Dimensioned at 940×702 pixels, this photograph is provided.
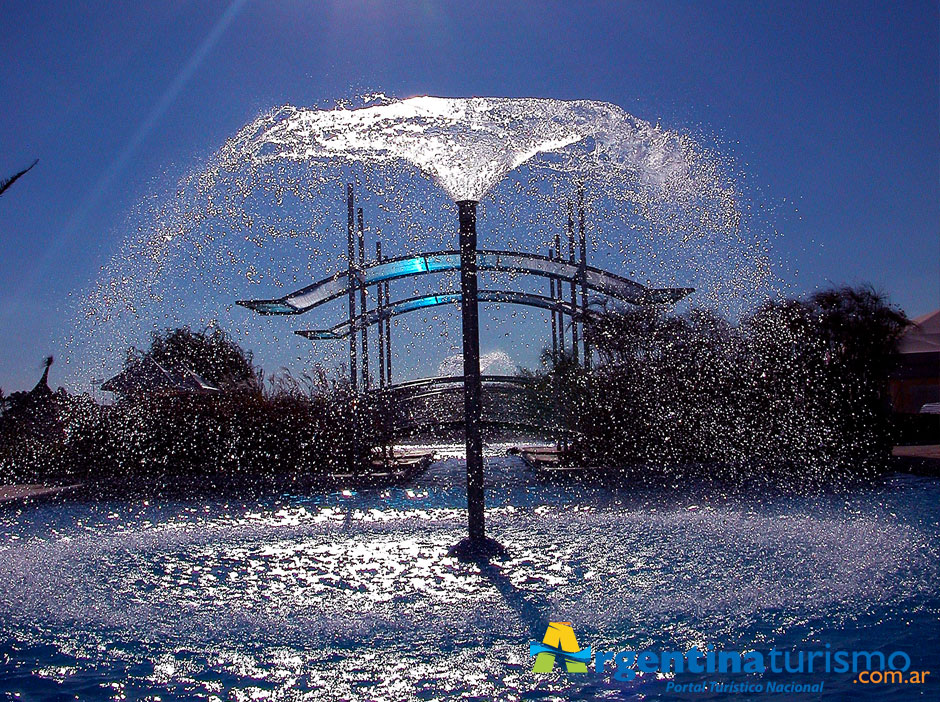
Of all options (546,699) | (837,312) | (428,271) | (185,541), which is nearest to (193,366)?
(428,271)

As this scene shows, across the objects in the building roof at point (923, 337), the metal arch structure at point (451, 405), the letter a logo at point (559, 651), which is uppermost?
the building roof at point (923, 337)

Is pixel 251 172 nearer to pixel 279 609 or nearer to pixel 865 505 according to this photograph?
pixel 279 609

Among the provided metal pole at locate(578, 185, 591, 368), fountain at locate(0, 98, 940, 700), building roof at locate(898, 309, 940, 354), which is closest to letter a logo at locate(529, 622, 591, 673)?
fountain at locate(0, 98, 940, 700)

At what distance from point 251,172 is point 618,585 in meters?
5.00

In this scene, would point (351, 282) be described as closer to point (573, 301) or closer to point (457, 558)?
point (573, 301)

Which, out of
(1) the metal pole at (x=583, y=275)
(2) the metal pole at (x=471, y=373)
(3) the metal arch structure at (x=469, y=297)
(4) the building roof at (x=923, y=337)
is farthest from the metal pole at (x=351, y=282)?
(4) the building roof at (x=923, y=337)

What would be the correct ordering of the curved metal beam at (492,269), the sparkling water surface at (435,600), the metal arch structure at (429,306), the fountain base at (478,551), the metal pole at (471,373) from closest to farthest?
the sparkling water surface at (435,600), the fountain base at (478,551), the metal pole at (471,373), the curved metal beam at (492,269), the metal arch structure at (429,306)

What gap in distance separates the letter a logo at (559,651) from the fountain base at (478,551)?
161 cm

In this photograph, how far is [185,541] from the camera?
6656 mm

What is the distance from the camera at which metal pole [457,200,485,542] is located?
5605 millimetres

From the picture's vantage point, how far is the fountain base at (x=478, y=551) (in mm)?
5457

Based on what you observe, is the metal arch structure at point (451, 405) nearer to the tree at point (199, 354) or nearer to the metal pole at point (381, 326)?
the metal pole at point (381, 326)

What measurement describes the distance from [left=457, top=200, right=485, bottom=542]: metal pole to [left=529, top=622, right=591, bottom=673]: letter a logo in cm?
178

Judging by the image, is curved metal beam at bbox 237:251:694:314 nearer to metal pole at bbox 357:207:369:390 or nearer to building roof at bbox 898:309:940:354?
metal pole at bbox 357:207:369:390
